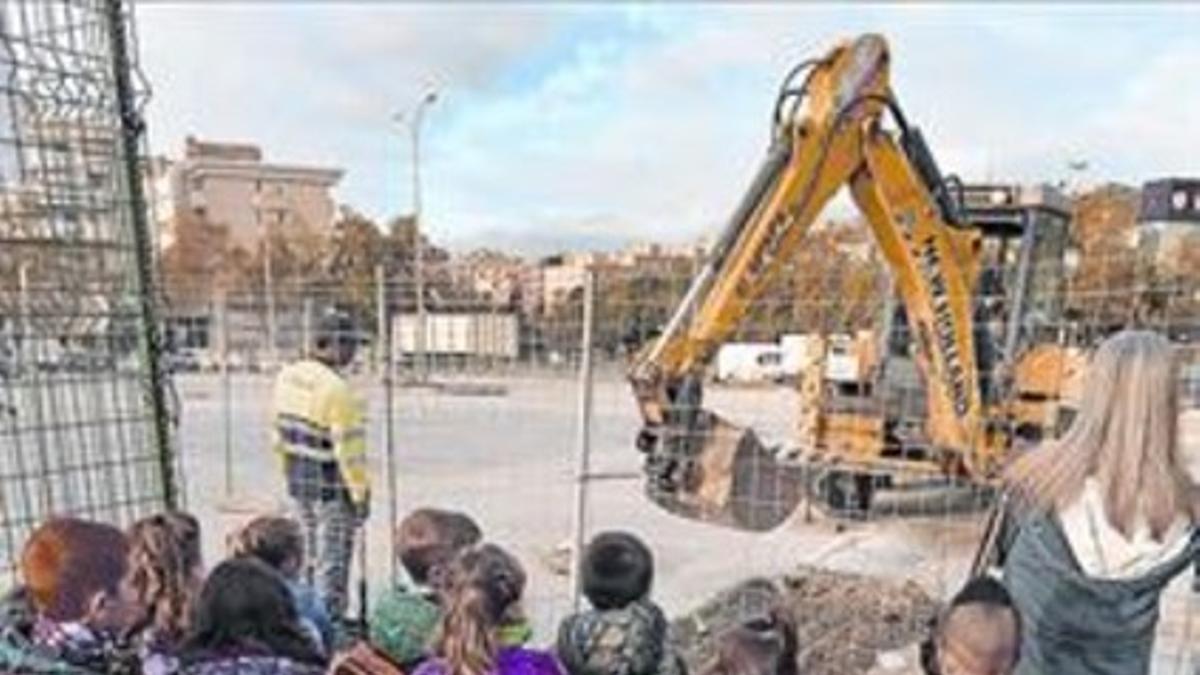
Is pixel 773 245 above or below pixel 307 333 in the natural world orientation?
above

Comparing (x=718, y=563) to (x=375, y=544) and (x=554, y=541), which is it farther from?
(x=375, y=544)

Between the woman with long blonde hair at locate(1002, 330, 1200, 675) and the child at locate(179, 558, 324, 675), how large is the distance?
1634 mm

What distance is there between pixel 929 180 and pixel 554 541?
3599mm

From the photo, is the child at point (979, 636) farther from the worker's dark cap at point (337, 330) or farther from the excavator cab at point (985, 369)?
the excavator cab at point (985, 369)

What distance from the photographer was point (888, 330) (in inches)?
426

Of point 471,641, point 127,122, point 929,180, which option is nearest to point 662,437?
point 929,180

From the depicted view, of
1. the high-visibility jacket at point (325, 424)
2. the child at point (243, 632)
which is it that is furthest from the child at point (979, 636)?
the high-visibility jacket at point (325, 424)

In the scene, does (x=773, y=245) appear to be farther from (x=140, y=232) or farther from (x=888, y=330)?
(x=140, y=232)

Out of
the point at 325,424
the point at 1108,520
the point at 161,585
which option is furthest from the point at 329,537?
the point at 1108,520

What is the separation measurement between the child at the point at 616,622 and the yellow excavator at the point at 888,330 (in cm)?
461

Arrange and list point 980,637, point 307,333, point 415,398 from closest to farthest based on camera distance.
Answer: point 980,637 → point 307,333 → point 415,398

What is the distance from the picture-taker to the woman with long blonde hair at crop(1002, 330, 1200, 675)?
2979 millimetres

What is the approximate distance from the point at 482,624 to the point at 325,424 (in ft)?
10.6

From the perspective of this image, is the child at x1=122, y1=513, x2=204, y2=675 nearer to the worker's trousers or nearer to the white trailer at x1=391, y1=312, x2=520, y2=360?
the worker's trousers
